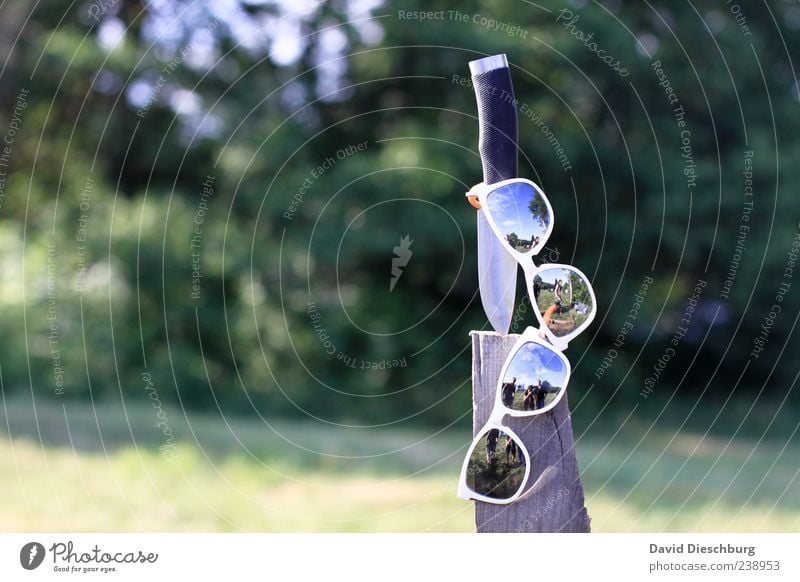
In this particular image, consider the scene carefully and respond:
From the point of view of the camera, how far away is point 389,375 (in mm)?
11531

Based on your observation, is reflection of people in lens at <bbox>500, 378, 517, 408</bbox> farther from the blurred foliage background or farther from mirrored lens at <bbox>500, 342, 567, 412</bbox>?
the blurred foliage background

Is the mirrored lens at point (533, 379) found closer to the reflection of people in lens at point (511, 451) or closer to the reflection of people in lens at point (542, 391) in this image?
the reflection of people in lens at point (542, 391)

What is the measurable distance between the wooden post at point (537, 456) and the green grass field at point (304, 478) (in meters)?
3.69

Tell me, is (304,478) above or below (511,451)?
above

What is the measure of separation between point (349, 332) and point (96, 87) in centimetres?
439

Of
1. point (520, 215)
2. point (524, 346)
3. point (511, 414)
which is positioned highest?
point (520, 215)

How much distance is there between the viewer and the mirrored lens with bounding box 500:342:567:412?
8.34 feet

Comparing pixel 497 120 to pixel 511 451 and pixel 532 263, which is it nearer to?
pixel 532 263

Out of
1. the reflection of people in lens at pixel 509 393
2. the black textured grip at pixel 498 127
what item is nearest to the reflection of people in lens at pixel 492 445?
the reflection of people in lens at pixel 509 393

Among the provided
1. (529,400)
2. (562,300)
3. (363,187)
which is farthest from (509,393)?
(363,187)

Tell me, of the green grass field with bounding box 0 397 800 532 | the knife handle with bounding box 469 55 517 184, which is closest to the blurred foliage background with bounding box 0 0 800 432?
the green grass field with bounding box 0 397 800 532

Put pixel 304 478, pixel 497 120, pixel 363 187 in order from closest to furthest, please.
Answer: pixel 497 120 < pixel 304 478 < pixel 363 187

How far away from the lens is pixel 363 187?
403 inches

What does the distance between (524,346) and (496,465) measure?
0.36 metres
